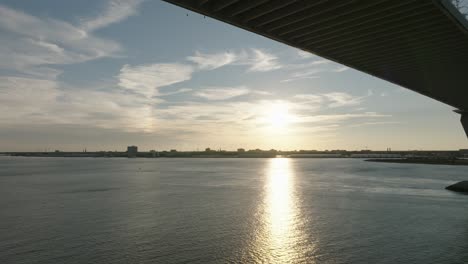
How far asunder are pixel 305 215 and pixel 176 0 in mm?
22141

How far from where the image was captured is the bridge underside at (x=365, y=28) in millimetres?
15648

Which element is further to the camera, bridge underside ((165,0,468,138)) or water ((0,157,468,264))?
water ((0,157,468,264))

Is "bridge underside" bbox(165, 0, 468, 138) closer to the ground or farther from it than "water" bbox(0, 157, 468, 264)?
farther from it

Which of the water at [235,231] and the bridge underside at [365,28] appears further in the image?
the water at [235,231]

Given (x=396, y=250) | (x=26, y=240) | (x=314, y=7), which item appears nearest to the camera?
(x=314, y=7)

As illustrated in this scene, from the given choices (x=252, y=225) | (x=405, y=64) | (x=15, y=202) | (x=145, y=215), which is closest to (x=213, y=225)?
(x=252, y=225)

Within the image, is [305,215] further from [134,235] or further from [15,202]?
[15,202]

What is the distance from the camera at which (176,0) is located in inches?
583

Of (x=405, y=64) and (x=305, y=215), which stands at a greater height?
(x=405, y=64)

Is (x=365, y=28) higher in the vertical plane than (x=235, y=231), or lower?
higher

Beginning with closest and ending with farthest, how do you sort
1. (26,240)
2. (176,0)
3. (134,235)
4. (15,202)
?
(176,0) → (26,240) → (134,235) → (15,202)

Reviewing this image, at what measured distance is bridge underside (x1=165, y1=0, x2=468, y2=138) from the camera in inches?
616

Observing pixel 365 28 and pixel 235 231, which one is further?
pixel 235 231

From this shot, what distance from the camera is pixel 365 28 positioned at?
60.2ft
